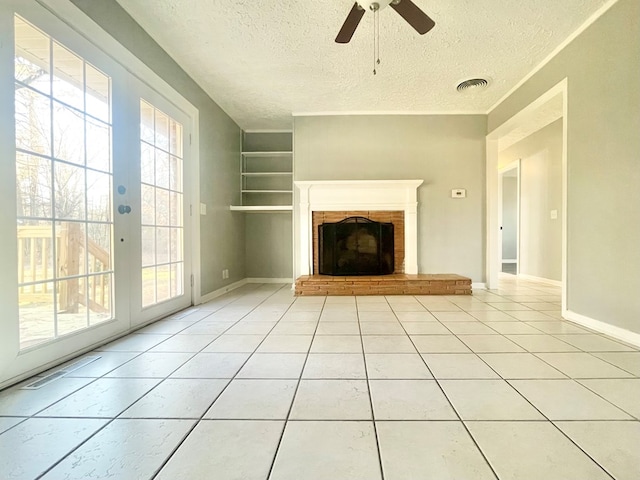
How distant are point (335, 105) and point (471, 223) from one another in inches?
97.3

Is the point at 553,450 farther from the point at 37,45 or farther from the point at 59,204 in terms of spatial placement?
the point at 37,45

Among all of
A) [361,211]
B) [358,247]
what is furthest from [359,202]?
[358,247]

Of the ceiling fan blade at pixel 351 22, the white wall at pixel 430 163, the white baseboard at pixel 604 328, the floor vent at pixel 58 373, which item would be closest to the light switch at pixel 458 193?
the white wall at pixel 430 163

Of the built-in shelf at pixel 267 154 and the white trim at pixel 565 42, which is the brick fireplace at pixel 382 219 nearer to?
the built-in shelf at pixel 267 154

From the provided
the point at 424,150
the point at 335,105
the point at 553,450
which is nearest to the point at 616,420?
the point at 553,450

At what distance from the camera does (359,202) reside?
3891mm

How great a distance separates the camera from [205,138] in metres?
3.38

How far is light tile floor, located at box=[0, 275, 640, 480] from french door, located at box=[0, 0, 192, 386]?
0.27m

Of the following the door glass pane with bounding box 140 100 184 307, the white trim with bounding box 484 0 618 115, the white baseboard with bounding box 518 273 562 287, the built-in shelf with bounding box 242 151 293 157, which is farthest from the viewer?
the built-in shelf with bounding box 242 151 293 157

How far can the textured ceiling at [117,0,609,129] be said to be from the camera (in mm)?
2127

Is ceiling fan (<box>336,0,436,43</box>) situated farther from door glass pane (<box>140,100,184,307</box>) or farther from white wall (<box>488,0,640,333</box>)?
door glass pane (<box>140,100,184,307</box>)

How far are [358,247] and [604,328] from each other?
2447mm

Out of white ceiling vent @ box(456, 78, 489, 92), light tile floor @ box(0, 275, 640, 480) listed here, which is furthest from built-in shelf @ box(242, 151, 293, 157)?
light tile floor @ box(0, 275, 640, 480)

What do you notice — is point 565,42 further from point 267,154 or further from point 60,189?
point 60,189
